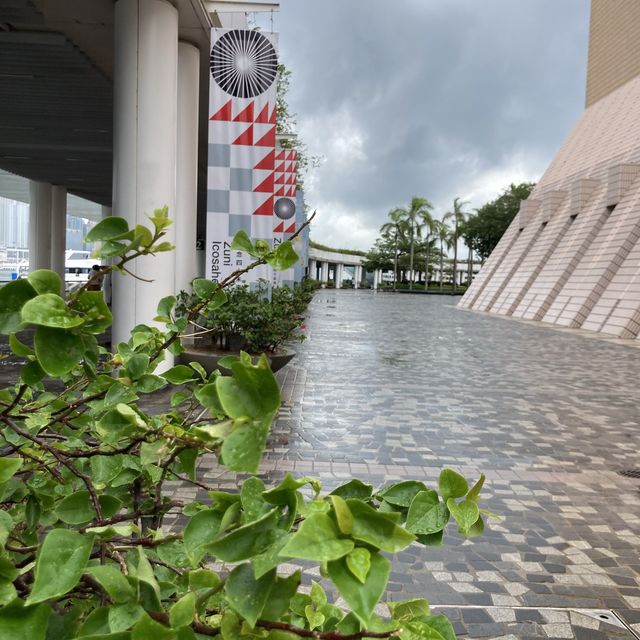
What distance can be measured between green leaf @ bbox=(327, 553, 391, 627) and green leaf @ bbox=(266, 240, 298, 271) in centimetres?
70

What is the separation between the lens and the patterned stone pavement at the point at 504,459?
3.56 m

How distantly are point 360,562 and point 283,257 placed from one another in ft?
2.42

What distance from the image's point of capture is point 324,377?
36.3 feet

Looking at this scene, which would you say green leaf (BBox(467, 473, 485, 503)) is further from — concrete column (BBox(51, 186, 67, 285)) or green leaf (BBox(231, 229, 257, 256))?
concrete column (BBox(51, 186, 67, 285))

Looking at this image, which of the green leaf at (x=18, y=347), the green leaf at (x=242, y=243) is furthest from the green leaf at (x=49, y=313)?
the green leaf at (x=242, y=243)

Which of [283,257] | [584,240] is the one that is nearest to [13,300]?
[283,257]

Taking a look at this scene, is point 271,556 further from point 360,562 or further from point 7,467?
point 7,467

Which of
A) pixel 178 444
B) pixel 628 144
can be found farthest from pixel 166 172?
pixel 628 144

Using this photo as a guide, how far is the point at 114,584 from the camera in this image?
95cm

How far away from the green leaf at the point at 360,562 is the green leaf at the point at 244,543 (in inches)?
4.5

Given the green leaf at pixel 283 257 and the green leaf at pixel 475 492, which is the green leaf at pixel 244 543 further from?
the green leaf at pixel 283 257

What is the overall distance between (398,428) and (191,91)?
6246mm

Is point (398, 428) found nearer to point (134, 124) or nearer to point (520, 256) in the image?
point (134, 124)

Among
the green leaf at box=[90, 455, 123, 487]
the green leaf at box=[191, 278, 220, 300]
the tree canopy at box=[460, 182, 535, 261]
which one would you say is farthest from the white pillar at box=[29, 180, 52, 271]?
the tree canopy at box=[460, 182, 535, 261]
